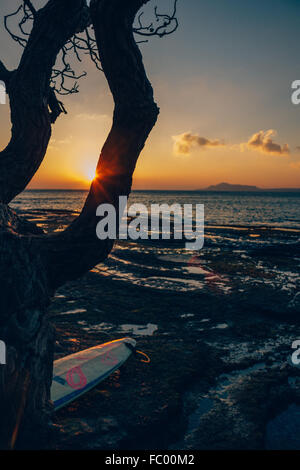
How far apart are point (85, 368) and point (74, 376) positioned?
11.1 inches

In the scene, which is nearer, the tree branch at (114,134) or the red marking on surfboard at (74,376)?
the tree branch at (114,134)

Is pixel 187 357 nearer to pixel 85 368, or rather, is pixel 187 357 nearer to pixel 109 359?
pixel 109 359

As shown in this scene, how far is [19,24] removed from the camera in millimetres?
4641

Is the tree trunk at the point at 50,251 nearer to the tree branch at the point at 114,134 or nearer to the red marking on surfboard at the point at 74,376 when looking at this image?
the tree branch at the point at 114,134

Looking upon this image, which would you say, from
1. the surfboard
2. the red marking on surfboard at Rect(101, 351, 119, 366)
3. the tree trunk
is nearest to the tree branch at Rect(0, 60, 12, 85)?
Result: the tree trunk

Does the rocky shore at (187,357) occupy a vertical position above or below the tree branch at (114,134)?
below

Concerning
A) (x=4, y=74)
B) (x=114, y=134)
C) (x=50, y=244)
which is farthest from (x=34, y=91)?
(x=50, y=244)

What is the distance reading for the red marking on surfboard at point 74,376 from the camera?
4629 mm

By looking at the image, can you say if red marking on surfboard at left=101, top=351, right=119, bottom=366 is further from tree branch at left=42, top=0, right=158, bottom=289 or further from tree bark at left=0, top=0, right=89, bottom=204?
tree bark at left=0, top=0, right=89, bottom=204

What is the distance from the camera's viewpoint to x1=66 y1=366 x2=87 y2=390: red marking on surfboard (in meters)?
4.63

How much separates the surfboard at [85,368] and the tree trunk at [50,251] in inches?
56.9

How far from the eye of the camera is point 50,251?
3.09 metres

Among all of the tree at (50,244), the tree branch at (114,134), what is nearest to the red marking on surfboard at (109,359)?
the tree at (50,244)
